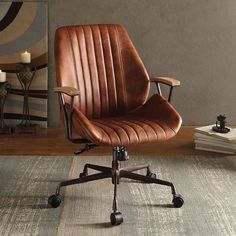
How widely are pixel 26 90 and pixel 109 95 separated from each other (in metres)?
1.26

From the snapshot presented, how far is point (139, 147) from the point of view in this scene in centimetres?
367

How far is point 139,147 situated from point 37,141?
75 centimetres

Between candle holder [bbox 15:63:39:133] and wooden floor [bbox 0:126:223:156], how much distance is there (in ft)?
0.23

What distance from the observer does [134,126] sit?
8.43 feet

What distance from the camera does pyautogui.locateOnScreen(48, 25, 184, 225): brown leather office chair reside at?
2.57m

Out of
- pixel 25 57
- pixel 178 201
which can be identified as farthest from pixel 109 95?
pixel 25 57

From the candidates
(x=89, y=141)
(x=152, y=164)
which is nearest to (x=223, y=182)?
(x=152, y=164)

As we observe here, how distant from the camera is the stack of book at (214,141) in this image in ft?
11.4

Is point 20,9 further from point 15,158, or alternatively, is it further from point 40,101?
point 15,158

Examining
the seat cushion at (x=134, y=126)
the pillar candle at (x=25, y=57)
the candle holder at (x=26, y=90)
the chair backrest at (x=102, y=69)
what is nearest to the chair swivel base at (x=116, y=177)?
the seat cushion at (x=134, y=126)

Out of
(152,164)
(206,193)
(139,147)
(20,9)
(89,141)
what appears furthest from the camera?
(20,9)

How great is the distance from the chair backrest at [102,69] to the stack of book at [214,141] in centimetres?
78

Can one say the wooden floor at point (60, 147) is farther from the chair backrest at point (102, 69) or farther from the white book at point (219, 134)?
the chair backrest at point (102, 69)

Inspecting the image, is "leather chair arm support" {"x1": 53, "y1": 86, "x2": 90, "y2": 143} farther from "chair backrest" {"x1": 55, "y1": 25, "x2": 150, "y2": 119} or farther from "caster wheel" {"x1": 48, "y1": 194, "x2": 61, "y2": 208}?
"caster wheel" {"x1": 48, "y1": 194, "x2": 61, "y2": 208}
